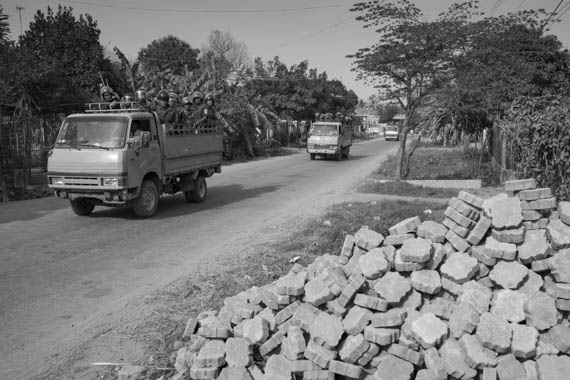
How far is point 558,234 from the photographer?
411 cm

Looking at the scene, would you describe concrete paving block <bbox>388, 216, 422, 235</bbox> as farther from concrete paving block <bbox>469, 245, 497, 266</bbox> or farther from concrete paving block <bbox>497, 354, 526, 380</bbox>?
concrete paving block <bbox>497, 354, 526, 380</bbox>

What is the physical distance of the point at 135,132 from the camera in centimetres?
950

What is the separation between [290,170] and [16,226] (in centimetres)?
1261

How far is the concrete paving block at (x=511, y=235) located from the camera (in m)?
4.19

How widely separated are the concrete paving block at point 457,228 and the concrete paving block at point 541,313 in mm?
840

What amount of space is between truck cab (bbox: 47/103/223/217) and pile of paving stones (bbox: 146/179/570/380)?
17.4 feet

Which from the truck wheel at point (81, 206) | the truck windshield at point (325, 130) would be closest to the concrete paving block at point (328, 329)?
the truck wheel at point (81, 206)

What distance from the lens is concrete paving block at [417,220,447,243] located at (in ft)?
14.7

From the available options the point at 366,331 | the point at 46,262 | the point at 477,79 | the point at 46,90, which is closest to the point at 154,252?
the point at 46,262

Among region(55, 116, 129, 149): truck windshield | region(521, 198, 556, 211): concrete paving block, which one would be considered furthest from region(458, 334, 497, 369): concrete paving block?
region(55, 116, 129, 149): truck windshield

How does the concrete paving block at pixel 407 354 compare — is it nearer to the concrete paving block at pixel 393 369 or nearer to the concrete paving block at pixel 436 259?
the concrete paving block at pixel 393 369

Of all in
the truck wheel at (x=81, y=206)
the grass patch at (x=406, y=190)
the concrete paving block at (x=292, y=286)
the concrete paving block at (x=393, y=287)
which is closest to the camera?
the concrete paving block at (x=393, y=287)

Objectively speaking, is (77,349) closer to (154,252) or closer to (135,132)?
(154,252)

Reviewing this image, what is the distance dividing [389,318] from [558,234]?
5.52 feet
